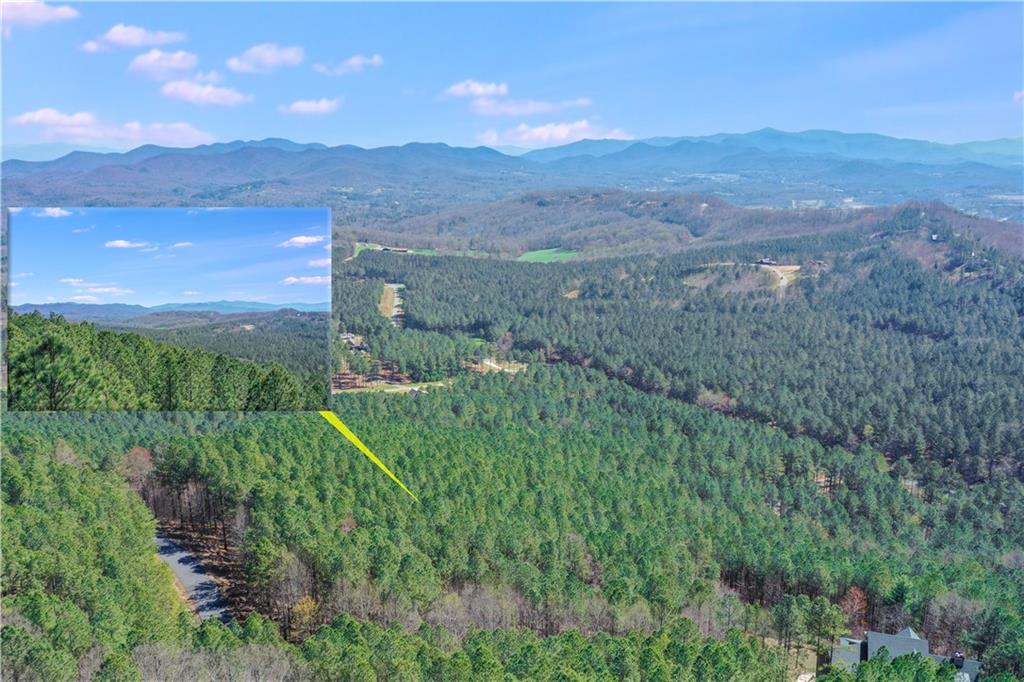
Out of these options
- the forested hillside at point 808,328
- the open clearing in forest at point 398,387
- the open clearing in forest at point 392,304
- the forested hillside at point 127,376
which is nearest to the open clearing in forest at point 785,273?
the forested hillside at point 808,328

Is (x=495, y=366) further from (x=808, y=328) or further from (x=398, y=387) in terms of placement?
(x=808, y=328)

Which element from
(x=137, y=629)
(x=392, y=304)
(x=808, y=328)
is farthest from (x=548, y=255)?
(x=137, y=629)

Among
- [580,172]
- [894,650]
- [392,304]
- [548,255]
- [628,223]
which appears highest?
[580,172]

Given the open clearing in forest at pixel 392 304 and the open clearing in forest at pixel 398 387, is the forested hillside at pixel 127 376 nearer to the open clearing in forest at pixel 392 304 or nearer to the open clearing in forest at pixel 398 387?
the open clearing in forest at pixel 398 387

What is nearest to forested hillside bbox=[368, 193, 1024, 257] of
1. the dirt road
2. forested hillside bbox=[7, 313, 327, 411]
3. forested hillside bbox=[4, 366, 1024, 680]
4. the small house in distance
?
forested hillside bbox=[4, 366, 1024, 680]

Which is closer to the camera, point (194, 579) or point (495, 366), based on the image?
point (194, 579)

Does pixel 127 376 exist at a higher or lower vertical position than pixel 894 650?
higher

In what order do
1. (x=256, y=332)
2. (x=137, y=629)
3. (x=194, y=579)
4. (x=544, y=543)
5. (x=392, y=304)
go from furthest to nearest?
(x=392, y=304) < (x=544, y=543) < (x=194, y=579) < (x=137, y=629) < (x=256, y=332)
